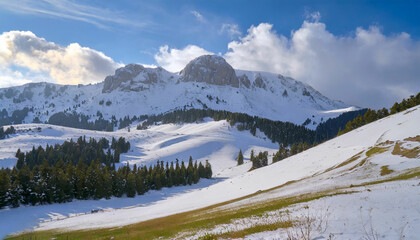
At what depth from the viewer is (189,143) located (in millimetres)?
187000

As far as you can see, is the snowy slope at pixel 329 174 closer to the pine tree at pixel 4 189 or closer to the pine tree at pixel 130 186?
the pine tree at pixel 4 189

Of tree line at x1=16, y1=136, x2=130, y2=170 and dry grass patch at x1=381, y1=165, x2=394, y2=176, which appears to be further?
tree line at x1=16, y1=136, x2=130, y2=170

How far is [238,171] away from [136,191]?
6067cm

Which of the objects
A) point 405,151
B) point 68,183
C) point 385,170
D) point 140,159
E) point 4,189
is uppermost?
point 405,151

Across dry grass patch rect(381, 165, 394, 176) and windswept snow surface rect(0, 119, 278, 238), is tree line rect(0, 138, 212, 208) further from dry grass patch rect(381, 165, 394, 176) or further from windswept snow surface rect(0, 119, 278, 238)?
dry grass patch rect(381, 165, 394, 176)

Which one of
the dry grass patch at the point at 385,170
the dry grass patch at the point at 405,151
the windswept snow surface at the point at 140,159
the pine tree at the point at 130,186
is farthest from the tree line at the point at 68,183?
the dry grass patch at the point at 405,151

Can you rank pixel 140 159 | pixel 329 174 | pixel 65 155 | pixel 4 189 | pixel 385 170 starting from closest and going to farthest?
1. pixel 385 170
2. pixel 329 174
3. pixel 4 189
4. pixel 65 155
5. pixel 140 159

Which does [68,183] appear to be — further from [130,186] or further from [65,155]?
[65,155]

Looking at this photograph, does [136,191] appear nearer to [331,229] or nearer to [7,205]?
[7,205]

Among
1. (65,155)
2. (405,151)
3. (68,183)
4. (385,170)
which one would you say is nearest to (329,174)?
(385,170)

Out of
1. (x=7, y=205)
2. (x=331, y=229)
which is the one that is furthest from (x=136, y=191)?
(x=331, y=229)

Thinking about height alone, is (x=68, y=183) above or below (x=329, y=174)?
below

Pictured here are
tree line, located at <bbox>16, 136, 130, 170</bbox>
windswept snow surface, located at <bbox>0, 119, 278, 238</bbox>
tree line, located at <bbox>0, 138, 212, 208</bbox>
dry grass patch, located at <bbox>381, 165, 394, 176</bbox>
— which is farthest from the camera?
tree line, located at <bbox>16, 136, 130, 170</bbox>

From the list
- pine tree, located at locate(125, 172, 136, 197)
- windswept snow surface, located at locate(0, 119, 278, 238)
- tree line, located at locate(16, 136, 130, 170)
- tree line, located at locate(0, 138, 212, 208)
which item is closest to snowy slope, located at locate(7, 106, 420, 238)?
windswept snow surface, located at locate(0, 119, 278, 238)
